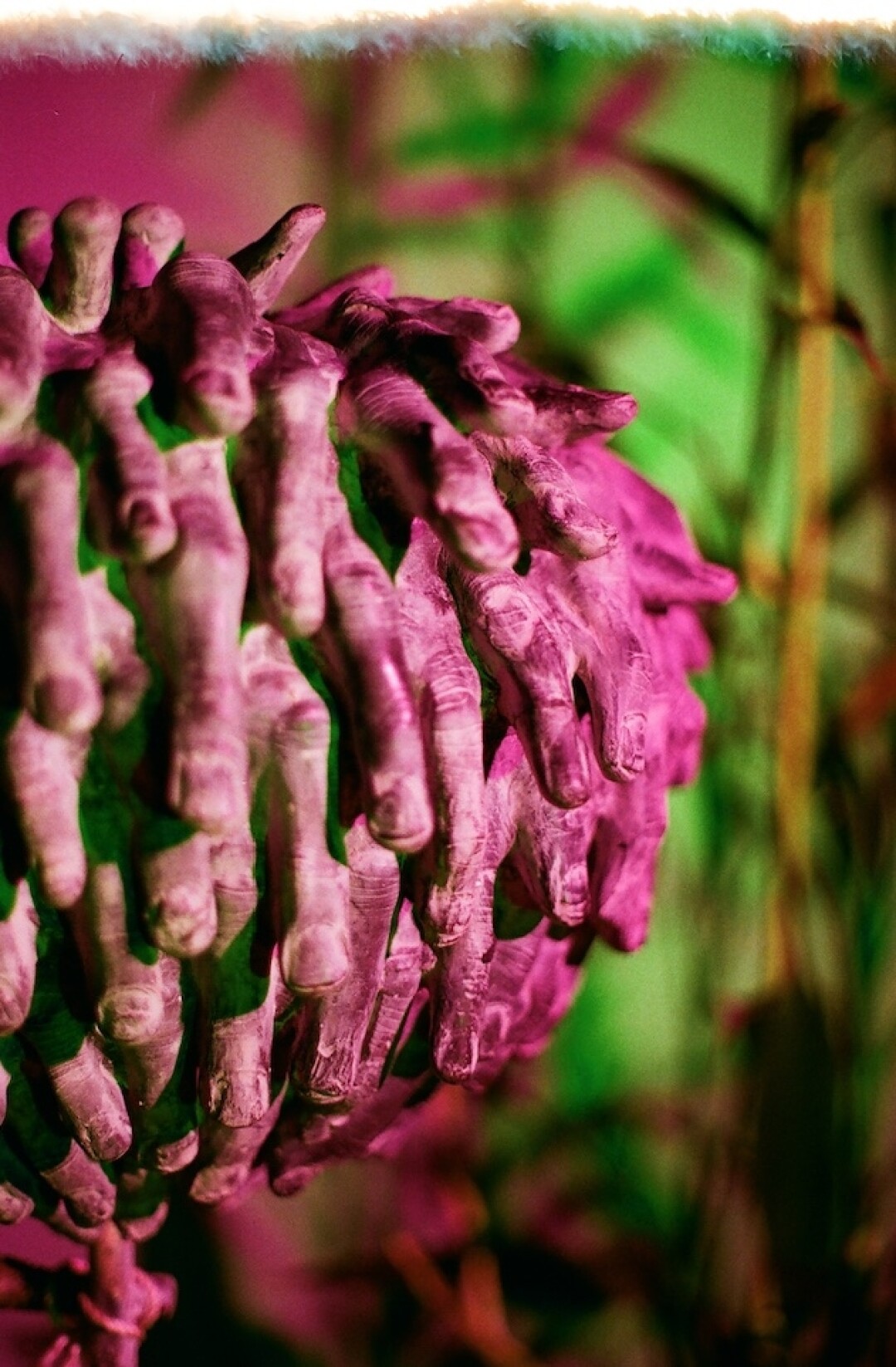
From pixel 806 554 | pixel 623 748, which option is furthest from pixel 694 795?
pixel 623 748

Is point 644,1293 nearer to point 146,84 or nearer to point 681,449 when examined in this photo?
point 681,449

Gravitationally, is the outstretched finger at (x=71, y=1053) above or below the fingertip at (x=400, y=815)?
below

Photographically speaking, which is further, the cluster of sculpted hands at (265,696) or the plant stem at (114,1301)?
the plant stem at (114,1301)

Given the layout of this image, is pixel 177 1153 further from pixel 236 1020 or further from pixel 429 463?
pixel 429 463

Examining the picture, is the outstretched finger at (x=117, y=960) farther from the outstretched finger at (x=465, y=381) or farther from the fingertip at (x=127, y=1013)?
the outstretched finger at (x=465, y=381)

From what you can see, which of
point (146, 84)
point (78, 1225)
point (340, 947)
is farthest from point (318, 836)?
point (146, 84)

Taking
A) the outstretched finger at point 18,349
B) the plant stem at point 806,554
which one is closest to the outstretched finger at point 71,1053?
the outstretched finger at point 18,349

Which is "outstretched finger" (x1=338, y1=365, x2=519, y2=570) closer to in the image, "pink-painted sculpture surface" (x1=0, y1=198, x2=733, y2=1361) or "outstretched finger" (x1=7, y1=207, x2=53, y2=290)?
"pink-painted sculpture surface" (x1=0, y1=198, x2=733, y2=1361)

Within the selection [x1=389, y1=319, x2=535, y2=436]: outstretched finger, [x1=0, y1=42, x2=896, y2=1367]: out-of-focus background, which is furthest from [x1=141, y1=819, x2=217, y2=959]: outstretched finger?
[x1=0, y1=42, x2=896, y2=1367]: out-of-focus background
